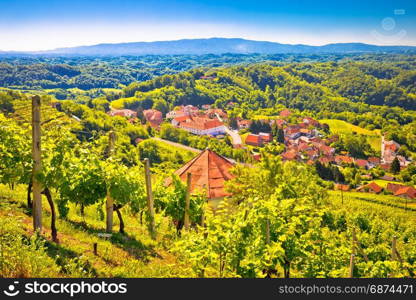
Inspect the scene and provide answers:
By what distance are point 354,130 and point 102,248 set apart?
93033 millimetres

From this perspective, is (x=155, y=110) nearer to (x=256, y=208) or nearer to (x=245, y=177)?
(x=245, y=177)

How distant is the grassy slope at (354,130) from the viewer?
80312 millimetres

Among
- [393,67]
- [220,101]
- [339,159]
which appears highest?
[393,67]

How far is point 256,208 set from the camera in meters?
5.16

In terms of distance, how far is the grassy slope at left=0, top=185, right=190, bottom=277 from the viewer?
5373 millimetres

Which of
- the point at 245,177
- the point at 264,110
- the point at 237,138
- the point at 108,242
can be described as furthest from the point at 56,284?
the point at 264,110

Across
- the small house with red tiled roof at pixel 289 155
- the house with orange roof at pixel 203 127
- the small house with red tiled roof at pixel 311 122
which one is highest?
the small house with red tiled roof at pixel 311 122

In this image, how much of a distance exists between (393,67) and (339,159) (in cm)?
11053

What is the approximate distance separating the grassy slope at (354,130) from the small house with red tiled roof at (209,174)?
7086cm

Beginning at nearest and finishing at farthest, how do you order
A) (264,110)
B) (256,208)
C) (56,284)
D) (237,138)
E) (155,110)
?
(56,284)
(256,208)
(237,138)
(155,110)
(264,110)

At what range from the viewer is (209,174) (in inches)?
597

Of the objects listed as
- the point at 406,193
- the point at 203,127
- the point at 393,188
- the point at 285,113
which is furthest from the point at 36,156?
the point at 285,113

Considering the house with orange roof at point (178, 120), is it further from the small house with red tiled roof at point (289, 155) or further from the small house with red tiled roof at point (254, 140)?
the small house with red tiled roof at point (289, 155)

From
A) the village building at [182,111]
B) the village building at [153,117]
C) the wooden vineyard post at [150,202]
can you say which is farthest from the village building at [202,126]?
the wooden vineyard post at [150,202]
